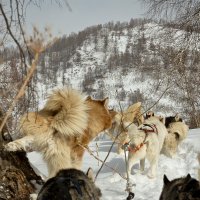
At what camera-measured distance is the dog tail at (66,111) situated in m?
5.32

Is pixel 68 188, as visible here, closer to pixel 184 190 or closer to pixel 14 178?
pixel 184 190

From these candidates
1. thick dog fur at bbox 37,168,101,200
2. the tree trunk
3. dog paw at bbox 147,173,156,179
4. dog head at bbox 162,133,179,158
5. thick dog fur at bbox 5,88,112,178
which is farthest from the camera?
dog head at bbox 162,133,179,158

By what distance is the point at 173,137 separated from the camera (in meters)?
10.9

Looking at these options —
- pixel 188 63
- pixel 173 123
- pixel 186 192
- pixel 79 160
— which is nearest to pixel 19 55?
pixel 186 192

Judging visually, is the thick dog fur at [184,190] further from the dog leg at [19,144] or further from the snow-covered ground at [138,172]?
the dog leg at [19,144]

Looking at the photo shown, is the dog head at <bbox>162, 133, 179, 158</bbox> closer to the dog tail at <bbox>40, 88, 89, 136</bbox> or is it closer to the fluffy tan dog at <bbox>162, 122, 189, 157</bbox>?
the fluffy tan dog at <bbox>162, 122, 189, 157</bbox>

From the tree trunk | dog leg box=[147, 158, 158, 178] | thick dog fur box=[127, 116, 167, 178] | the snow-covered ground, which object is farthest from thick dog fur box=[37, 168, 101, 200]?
dog leg box=[147, 158, 158, 178]

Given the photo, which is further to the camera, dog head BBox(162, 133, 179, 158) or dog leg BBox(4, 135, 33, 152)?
dog head BBox(162, 133, 179, 158)

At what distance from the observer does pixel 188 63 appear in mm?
16047

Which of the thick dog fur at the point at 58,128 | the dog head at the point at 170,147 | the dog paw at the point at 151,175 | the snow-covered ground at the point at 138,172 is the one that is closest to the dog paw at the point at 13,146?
the thick dog fur at the point at 58,128

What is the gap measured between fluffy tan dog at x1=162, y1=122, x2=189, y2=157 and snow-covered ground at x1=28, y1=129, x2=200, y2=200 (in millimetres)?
203

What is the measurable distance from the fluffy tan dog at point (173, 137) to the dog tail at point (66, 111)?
17.6 feet

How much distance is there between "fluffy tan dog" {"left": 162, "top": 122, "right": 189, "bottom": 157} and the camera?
1035cm

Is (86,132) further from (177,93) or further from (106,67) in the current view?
(106,67)
